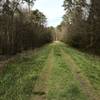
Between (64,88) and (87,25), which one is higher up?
(87,25)

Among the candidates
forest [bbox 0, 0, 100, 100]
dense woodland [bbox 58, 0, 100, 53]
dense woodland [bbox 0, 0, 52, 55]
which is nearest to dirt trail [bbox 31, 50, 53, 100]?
forest [bbox 0, 0, 100, 100]

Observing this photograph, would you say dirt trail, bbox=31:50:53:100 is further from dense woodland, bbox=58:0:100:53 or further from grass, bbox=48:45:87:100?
dense woodland, bbox=58:0:100:53

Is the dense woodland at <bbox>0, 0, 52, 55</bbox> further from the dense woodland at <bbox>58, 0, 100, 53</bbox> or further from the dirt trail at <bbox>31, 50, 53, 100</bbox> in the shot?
the dirt trail at <bbox>31, 50, 53, 100</bbox>

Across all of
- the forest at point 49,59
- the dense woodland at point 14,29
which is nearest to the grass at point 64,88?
the forest at point 49,59

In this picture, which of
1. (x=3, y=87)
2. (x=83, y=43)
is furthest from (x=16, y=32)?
(x=3, y=87)

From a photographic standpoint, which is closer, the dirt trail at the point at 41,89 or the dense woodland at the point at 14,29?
the dirt trail at the point at 41,89

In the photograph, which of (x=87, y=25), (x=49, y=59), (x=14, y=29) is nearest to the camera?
(x=49, y=59)

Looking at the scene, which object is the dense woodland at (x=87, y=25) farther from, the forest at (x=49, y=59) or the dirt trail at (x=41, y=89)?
the dirt trail at (x=41, y=89)

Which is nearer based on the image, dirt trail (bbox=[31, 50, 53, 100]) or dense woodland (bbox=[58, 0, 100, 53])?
dirt trail (bbox=[31, 50, 53, 100])

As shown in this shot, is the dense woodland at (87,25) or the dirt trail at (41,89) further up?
the dense woodland at (87,25)

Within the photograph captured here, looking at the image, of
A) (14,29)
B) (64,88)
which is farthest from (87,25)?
(64,88)

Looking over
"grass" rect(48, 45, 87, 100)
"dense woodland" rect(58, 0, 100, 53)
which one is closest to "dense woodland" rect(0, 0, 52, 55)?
"dense woodland" rect(58, 0, 100, 53)

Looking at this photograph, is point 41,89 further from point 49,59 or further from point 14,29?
point 14,29

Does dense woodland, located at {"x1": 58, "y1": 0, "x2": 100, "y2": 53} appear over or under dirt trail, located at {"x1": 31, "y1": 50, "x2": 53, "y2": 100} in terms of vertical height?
over
